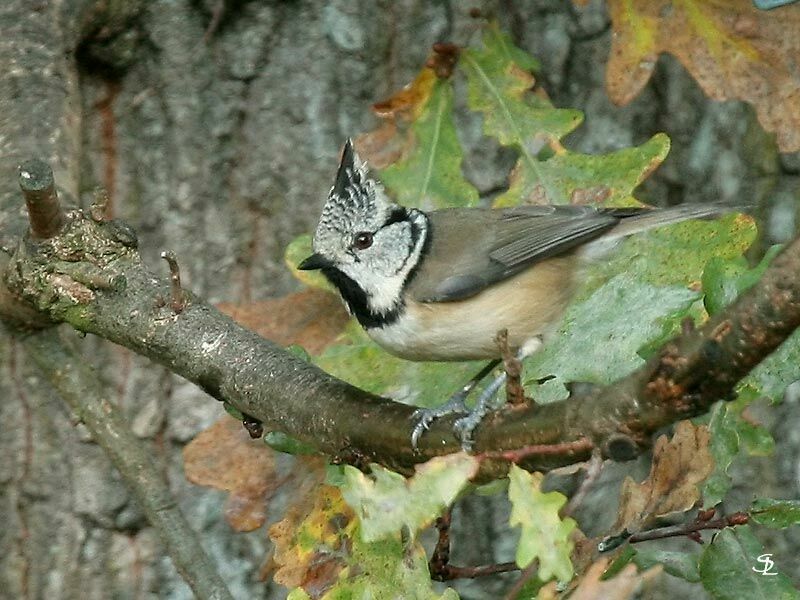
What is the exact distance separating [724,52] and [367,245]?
1018 millimetres

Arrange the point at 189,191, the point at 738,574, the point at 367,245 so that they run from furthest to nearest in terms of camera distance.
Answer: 1. the point at 189,191
2. the point at 367,245
3. the point at 738,574

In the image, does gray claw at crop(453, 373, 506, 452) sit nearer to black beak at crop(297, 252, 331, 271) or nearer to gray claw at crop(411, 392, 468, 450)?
gray claw at crop(411, 392, 468, 450)

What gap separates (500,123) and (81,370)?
1.26 m

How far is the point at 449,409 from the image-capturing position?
250 centimetres

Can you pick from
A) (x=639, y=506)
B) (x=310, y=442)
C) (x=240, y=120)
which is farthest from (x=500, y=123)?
(x=639, y=506)

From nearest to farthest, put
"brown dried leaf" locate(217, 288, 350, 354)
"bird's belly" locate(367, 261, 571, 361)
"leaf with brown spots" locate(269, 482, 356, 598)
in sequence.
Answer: "leaf with brown spots" locate(269, 482, 356, 598) → "bird's belly" locate(367, 261, 571, 361) → "brown dried leaf" locate(217, 288, 350, 354)

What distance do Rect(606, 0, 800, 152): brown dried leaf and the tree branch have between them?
1173 millimetres

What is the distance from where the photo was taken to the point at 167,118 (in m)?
3.24

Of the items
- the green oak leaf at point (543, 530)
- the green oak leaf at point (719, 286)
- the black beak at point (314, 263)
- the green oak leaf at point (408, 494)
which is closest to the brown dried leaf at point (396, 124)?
the black beak at point (314, 263)

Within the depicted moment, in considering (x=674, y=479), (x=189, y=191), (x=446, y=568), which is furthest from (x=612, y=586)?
(x=189, y=191)

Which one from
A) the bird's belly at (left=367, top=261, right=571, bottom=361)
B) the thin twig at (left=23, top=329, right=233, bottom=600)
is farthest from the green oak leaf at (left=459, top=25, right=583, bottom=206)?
the thin twig at (left=23, top=329, right=233, bottom=600)

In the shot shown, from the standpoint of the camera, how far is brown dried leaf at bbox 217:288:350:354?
10.1 feet

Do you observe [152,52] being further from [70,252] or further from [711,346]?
[711,346]

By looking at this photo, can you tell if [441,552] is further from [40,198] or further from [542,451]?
[40,198]
